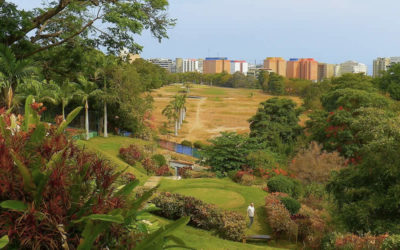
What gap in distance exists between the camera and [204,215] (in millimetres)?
13297

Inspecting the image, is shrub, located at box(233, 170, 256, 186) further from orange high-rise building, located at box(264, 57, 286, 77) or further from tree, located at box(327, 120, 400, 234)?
orange high-rise building, located at box(264, 57, 286, 77)

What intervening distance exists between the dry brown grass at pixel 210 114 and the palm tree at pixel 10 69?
30.9m

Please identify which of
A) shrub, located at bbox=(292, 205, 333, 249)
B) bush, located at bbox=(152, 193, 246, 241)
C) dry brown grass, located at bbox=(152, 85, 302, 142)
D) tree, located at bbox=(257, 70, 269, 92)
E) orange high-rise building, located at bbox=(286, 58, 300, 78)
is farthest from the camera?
orange high-rise building, located at bbox=(286, 58, 300, 78)

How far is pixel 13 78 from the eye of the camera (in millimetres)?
10898

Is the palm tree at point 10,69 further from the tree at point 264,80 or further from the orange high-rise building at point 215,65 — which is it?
the orange high-rise building at point 215,65

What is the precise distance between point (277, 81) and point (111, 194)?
88.8 meters

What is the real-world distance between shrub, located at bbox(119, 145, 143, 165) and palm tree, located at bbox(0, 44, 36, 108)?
1392 cm

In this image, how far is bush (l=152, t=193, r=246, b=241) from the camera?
1262 centimetres

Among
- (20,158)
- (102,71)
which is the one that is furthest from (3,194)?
(102,71)

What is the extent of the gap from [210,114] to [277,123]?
113ft

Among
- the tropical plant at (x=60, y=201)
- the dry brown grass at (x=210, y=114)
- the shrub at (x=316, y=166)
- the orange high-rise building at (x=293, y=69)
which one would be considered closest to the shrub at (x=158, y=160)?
the shrub at (x=316, y=166)

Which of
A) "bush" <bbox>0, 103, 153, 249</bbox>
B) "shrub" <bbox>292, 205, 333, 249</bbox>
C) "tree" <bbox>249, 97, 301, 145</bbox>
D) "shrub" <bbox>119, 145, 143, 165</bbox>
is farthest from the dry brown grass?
"bush" <bbox>0, 103, 153, 249</bbox>

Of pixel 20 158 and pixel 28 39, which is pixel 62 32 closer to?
pixel 28 39

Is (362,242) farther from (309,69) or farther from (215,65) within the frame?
(215,65)
